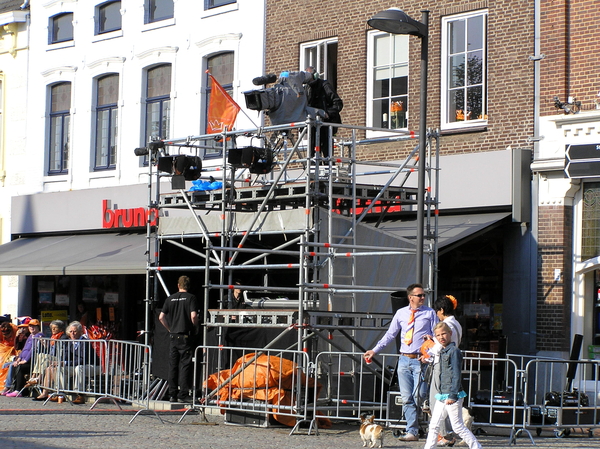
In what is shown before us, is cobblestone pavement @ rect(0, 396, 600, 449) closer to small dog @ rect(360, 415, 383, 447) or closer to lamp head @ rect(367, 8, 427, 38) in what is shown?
small dog @ rect(360, 415, 383, 447)

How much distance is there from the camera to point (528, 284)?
52.0 ft

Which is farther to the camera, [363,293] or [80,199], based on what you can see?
[80,199]

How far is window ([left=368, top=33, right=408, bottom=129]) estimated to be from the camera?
17859 mm

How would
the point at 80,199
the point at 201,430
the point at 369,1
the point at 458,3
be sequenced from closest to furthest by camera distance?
the point at 201,430 → the point at 458,3 → the point at 369,1 → the point at 80,199

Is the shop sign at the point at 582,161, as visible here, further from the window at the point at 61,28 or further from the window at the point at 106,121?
the window at the point at 61,28

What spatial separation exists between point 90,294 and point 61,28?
605cm

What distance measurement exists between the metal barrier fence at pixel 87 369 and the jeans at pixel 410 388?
3882mm

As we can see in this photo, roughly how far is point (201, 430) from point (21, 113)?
14106 millimetres

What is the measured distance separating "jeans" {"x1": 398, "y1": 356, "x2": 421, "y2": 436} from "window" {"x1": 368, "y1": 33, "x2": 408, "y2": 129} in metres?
7.11

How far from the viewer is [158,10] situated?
72.6 ft

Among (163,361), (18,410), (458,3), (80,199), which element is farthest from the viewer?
(80,199)

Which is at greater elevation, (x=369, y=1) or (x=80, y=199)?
(x=369, y=1)

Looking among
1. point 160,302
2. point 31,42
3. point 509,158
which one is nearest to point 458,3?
point 509,158

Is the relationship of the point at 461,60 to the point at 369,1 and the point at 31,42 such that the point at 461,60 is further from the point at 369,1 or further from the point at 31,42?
the point at 31,42
